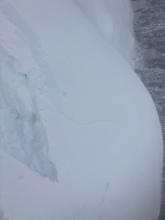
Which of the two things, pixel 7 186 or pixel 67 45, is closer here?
pixel 7 186

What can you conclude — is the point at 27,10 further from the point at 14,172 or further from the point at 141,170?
the point at 141,170

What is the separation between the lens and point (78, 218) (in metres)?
0.70

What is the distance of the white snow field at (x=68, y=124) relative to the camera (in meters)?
0.61

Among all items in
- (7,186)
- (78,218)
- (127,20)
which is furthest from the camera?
(127,20)

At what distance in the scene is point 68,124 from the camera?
70 centimetres

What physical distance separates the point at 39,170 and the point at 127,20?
992mm

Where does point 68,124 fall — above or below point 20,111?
below

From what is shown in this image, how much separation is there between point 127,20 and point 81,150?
0.88 m

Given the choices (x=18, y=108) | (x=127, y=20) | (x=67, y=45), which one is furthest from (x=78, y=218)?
(x=127, y=20)

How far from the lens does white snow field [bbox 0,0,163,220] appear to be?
614 millimetres

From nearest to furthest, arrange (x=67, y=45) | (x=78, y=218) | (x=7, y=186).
Result: (x=7, y=186)
(x=78, y=218)
(x=67, y=45)

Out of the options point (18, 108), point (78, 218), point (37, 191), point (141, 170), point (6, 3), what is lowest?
point (141, 170)

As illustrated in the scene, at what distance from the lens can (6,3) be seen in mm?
707

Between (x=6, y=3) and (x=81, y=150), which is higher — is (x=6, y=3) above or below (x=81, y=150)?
above
